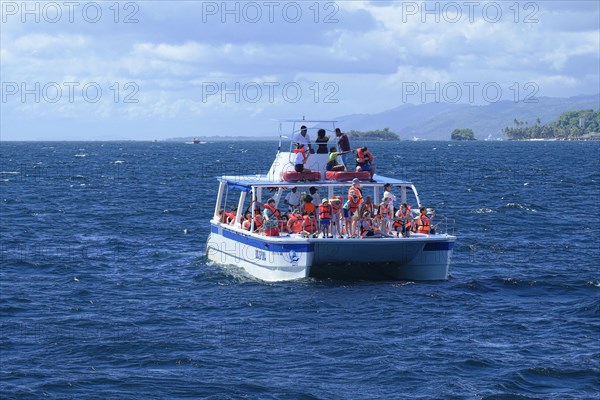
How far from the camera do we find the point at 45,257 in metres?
31.8

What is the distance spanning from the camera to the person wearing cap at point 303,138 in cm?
2814

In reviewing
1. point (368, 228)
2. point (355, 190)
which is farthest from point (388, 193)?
point (368, 228)

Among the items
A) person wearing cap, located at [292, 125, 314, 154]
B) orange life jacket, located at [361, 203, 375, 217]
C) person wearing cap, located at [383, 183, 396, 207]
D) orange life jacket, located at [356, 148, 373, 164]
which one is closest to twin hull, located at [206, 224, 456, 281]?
orange life jacket, located at [361, 203, 375, 217]

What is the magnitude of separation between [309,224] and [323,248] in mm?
819

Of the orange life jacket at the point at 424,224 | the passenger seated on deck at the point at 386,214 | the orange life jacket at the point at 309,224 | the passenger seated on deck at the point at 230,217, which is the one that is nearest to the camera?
the orange life jacket at the point at 309,224

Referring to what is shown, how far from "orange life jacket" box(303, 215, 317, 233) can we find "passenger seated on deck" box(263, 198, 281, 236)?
30.3 inches

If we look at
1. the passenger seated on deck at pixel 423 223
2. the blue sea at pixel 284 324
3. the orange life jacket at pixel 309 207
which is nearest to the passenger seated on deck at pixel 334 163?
the orange life jacket at pixel 309 207

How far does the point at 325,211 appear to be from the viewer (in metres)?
25.5

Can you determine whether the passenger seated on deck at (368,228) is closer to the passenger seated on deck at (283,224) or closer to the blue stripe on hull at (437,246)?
the blue stripe on hull at (437,246)

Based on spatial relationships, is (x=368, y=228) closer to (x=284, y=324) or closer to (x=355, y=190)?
(x=355, y=190)

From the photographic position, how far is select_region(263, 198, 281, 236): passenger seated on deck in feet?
84.7

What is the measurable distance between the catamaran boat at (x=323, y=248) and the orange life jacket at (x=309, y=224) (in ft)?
0.66

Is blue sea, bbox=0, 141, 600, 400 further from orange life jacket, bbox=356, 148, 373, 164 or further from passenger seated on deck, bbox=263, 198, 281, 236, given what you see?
orange life jacket, bbox=356, 148, 373, 164

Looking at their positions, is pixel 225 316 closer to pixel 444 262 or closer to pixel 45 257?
pixel 444 262
